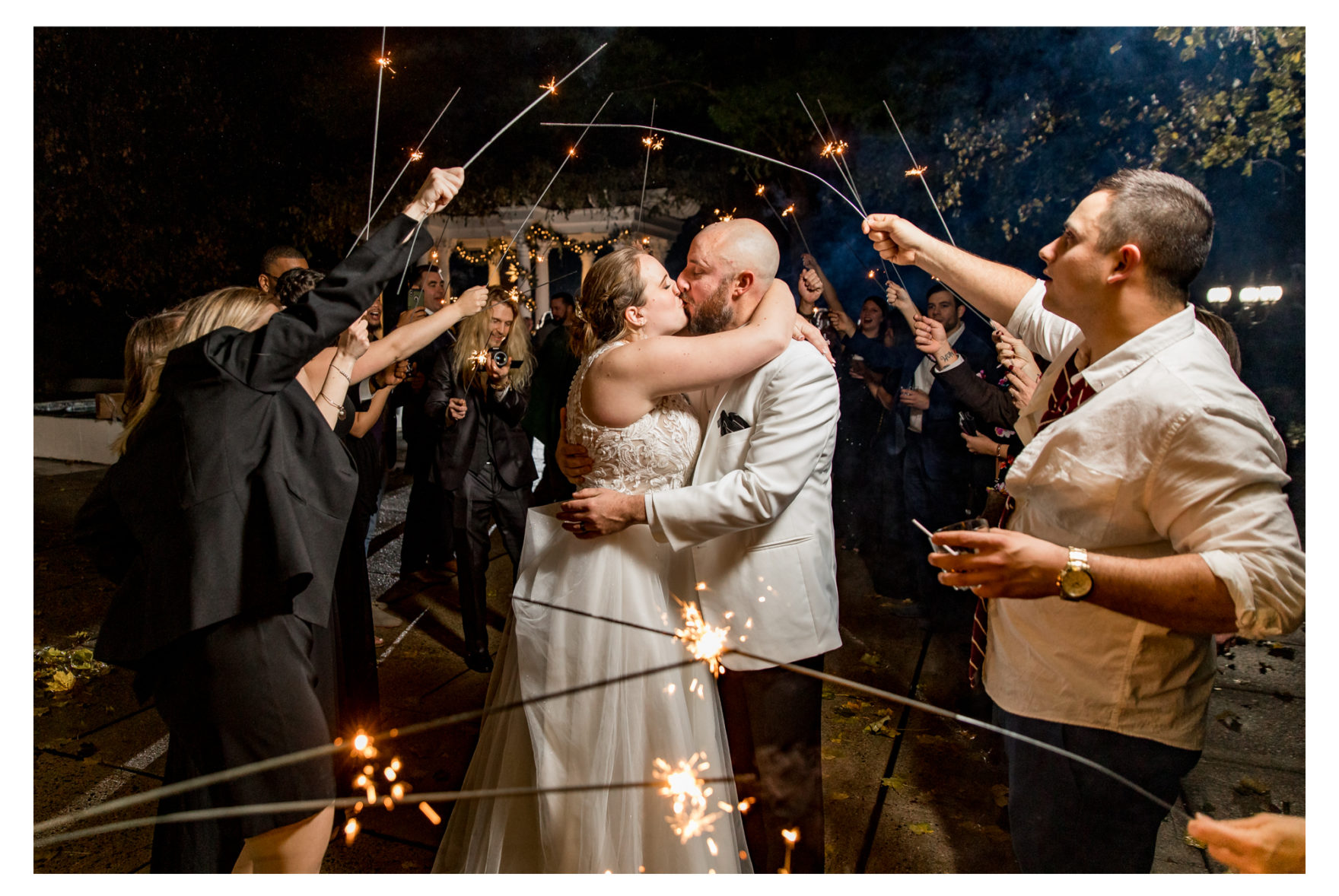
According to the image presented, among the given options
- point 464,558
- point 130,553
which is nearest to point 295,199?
point 464,558

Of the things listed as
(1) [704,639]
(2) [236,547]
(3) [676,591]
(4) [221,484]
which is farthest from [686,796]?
(4) [221,484]

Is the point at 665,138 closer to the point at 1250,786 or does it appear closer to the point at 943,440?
the point at 943,440

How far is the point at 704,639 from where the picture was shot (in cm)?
193

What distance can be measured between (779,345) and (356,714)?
1.84 meters

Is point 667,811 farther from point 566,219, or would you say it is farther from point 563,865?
point 566,219

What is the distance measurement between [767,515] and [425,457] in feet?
→ 8.49

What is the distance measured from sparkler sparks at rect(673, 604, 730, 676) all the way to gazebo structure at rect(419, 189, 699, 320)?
74.4 inches

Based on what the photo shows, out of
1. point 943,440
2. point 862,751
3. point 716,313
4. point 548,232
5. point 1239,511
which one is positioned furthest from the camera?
point 548,232

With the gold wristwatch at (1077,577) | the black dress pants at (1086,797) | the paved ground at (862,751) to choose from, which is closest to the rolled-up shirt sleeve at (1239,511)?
the gold wristwatch at (1077,577)

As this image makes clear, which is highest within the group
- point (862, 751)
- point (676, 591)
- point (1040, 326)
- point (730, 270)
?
point (730, 270)

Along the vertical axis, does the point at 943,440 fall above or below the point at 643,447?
below

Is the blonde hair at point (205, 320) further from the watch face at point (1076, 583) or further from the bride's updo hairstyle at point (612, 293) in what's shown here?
the watch face at point (1076, 583)

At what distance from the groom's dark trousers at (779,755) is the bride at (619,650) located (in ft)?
0.29
